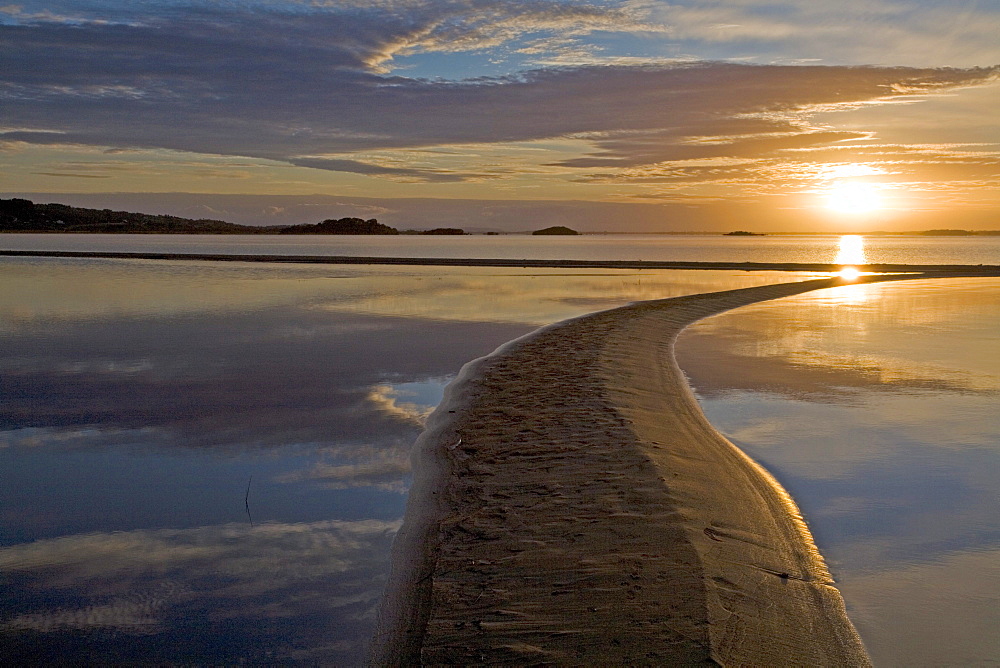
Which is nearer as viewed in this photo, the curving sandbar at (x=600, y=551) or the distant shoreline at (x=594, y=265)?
the curving sandbar at (x=600, y=551)

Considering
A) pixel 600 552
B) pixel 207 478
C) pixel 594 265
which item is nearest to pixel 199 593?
pixel 207 478

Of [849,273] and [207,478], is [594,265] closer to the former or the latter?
[849,273]

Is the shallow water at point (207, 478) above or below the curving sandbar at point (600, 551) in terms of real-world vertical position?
below

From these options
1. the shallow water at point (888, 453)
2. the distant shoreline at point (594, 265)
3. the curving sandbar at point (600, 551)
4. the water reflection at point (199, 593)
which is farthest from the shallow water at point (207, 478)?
the distant shoreline at point (594, 265)

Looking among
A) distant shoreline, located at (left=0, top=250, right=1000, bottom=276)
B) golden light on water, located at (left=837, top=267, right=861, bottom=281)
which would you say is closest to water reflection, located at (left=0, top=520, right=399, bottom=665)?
golden light on water, located at (left=837, top=267, right=861, bottom=281)

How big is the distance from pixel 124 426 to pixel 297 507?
4268 millimetres

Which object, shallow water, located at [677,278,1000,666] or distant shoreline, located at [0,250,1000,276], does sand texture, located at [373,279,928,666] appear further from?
distant shoreline, located at [0,250,1000,276]

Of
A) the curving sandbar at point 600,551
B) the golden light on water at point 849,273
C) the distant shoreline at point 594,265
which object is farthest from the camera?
the distant shoreline at point 594,265

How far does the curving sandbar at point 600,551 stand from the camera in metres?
4.65

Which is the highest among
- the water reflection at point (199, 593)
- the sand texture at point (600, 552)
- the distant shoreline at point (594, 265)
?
the distant shoreline at point (594, 265)

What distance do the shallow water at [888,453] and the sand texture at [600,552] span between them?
1.29 feet

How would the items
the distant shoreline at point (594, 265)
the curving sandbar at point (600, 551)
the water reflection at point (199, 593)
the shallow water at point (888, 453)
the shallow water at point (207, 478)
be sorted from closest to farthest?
the curving sandbar at point (600, 551)
the water reflection at point (199, 593)
the shallow water at point (207, 478)
the shallow water at point (888, 453)
the distant shoreline at point (594, 265)

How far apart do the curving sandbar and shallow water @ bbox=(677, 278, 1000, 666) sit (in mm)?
386

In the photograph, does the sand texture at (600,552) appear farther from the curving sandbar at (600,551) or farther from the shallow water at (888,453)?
the shallow water at (888,453)
